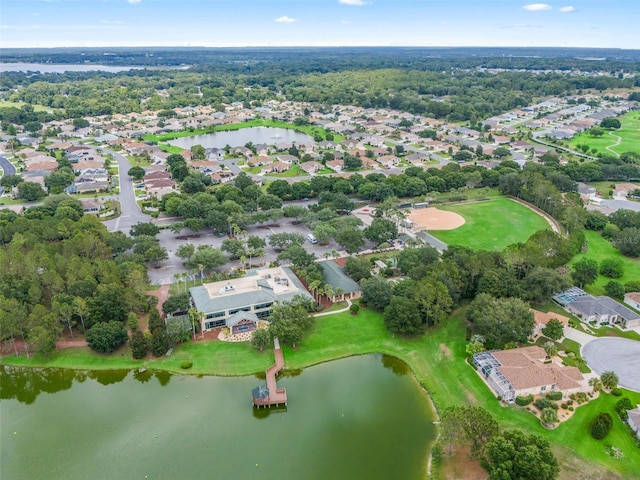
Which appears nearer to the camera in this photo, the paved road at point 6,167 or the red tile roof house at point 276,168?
the paved road at point 6,167

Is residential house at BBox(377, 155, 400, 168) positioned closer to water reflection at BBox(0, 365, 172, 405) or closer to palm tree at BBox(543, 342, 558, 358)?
palm tree at BBox(543, 342, 558, 358)

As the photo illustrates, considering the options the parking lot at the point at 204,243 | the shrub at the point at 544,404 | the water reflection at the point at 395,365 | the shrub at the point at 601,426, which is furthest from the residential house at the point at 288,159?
the shrub at the point at 601,426

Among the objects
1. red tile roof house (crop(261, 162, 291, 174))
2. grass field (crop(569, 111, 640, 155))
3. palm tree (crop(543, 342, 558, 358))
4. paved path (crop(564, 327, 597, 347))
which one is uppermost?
grass field (crop(569, 111, 640, 155))

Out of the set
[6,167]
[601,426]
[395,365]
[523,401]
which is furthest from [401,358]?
[6,167]

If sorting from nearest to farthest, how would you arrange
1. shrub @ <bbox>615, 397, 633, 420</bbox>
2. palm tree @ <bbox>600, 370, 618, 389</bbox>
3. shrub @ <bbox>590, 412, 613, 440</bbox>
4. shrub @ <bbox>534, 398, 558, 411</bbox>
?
shrub @ <bbox>590, 412, 613, 440</bbox>
shrub @ <bbox>615, 397, 633, 420</bbox>
shrub @ <bbox>534, 398, 558, 411</bbox>
palm tree @ <bbox>600, 370, 618, 389</bbox>

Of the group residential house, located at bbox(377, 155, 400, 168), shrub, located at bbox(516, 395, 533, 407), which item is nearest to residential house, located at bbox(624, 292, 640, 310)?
shrub, located at bbox(516, 395, 533, 407)

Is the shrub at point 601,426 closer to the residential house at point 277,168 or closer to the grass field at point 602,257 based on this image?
the grass field at point 602,257
